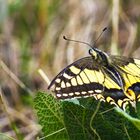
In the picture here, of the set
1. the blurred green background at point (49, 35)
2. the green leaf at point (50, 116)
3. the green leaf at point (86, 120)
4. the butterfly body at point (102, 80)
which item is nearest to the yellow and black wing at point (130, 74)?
the butterfly body at point (102, 80)

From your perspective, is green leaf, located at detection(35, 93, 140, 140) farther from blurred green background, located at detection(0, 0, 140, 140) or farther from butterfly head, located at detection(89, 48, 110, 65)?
blurred green background, located at detection(0, 0, 140, 140)

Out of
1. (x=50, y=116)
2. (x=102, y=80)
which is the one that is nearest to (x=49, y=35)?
(x=102, y=80)

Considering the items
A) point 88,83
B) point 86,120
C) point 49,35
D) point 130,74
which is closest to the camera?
point 86,120

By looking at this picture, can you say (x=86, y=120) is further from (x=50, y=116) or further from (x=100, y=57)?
(x=100, y=57)

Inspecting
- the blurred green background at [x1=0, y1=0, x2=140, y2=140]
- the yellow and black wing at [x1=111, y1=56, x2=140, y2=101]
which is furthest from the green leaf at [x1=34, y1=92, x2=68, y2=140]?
the blurred green background at [x1=0, y1=0, x2=140, y2=140]

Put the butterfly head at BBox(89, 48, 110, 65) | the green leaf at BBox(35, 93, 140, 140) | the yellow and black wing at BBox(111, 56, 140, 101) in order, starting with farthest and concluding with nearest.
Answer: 1. the butterfly head at BBox(89, 48, 110, 65)
2. the yellow and black wing at BBox(111, 56, 140, 101)
3. the green leaf at BBox(35, 93, 140, 140)

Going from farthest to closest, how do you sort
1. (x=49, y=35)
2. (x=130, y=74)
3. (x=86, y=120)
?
1. (x=49, y=35)
2. (x=130, y=74)
3. (x=86, y=120)
